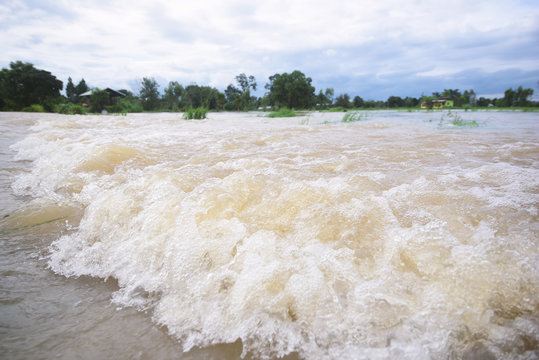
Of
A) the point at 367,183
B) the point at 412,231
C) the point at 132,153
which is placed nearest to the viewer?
the point at 412,231

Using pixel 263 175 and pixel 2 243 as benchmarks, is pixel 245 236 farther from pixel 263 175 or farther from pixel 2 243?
pixel 2 243

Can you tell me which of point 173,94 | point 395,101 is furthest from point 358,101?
point 173,94

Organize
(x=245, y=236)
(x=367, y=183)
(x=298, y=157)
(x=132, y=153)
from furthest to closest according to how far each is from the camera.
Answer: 1. (x=132, y=153)
2. (x=298, y=157)
3. (x=367, y=183)
4. (x=245, y=236)

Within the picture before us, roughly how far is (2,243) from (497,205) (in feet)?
11.2

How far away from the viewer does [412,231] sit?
1525 mm

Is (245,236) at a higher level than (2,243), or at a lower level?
higher

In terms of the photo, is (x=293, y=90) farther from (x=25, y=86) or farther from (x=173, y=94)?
(x=25, y=86)

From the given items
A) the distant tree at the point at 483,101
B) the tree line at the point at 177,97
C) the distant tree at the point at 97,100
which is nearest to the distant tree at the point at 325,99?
the tree line at the point at 177,97

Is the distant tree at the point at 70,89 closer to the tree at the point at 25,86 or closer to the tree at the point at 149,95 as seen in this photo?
the tree at the point at 149,95

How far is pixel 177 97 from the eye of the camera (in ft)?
185

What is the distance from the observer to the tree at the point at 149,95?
53.9 metres

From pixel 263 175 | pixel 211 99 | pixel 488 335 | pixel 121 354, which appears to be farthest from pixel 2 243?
pixel 211 99

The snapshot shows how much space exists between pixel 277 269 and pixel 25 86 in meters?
36.9

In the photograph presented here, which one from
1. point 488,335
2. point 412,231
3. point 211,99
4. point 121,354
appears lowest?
point 121,354
